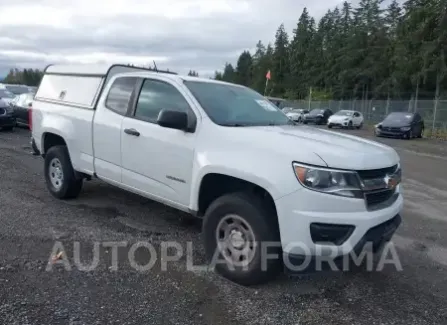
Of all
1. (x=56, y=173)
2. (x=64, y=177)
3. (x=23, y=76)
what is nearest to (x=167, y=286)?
(x=64, y=177)

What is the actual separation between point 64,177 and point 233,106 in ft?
9.13

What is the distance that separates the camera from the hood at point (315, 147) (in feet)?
11.6

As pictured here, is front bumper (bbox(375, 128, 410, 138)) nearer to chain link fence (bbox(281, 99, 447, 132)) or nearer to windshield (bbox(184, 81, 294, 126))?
chain link fence (bbox(281, 99, 447, 132))

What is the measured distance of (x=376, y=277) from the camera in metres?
4.28

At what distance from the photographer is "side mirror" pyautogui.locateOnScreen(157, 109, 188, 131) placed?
419cm

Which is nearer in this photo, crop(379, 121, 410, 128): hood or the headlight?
the headlight

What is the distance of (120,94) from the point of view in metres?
5.38

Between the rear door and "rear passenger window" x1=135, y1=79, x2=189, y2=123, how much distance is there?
0.65 ft

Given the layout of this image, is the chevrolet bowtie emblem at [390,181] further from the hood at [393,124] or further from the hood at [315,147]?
the hood at [393,124]

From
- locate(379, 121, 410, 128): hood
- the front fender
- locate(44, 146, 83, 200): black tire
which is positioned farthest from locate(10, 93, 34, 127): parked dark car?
locate(379, 121, 410, 128): hood

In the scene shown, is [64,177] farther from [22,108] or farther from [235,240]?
[22,108]

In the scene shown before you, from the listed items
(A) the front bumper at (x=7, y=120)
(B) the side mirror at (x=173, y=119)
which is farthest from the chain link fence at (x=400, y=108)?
(B) the side mirror at (x=173, y=119)

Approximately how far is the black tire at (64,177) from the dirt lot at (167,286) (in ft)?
1.18

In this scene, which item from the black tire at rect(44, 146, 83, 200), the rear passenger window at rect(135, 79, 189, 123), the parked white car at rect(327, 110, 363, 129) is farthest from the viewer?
the parked white car at rect(327, 110, 363, 129)
